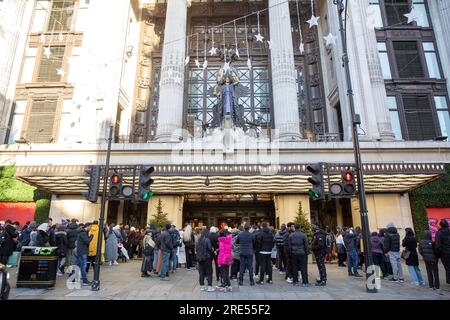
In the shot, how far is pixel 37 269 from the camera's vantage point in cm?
952

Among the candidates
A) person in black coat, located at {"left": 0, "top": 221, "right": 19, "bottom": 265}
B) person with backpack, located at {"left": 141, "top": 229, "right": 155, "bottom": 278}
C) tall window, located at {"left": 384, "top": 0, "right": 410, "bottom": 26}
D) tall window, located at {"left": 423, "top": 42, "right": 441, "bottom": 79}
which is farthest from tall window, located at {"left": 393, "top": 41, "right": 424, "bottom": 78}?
person in black coat, located at {"left": 0, "top": 221, "right": 19, "bottom": 265}

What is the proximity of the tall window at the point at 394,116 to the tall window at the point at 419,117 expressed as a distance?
0.65 metres

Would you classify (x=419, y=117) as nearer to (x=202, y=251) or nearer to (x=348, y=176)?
(x=348, y=176)

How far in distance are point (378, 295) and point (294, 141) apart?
13.6m

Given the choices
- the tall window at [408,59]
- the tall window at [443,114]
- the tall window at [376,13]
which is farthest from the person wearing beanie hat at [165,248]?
the tall window at [376,13]

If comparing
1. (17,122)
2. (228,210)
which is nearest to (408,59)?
(228,210)

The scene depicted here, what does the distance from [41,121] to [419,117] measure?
29.3 metres

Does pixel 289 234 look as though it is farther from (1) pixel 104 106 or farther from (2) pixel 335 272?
(1) pixel 104 106

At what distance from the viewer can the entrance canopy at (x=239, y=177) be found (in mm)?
A: 16625

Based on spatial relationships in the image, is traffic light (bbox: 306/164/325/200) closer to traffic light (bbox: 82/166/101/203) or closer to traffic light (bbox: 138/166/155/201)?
traffic light (bbox: 138/166/155/201)

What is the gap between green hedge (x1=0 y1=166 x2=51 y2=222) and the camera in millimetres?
21781

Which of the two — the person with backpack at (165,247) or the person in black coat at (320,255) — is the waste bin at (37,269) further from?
the person in black coat at (320,255)

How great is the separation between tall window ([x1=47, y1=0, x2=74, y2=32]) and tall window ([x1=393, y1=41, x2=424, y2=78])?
2788 centimetres
